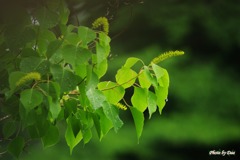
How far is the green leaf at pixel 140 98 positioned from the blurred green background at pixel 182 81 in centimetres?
156

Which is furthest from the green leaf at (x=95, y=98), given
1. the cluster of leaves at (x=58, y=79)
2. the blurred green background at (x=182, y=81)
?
the blurred green background at (x=182, y=81)

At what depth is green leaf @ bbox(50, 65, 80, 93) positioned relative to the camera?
984 mm

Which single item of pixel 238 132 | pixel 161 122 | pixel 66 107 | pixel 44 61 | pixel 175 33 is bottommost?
pixel 238 132

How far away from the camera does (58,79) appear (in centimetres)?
98

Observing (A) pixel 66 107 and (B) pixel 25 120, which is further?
(A) pixel 66 107

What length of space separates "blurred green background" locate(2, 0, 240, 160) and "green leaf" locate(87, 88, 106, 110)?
168cm

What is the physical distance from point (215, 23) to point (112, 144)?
1.07 meters

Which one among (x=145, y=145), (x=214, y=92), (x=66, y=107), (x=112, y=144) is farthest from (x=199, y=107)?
(x=66, y=107)

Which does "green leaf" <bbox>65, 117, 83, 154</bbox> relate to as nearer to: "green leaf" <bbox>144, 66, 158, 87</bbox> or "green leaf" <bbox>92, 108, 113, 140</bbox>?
"green leaf" <bbox>92, 108, 113, 140</bbox>

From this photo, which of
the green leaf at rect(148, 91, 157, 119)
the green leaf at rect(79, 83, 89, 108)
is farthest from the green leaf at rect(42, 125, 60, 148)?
the green leaf at rect(148, 91, 157, 119)

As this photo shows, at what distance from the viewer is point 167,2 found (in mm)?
3176

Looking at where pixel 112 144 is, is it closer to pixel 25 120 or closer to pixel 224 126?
pixel 224 126

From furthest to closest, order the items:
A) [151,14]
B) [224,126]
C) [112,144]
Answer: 1. [151,14]
2. [224,126]
3. [112,144]

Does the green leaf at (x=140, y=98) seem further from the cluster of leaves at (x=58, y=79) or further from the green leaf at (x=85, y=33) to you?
the green leaf at (x=85, y=33)
